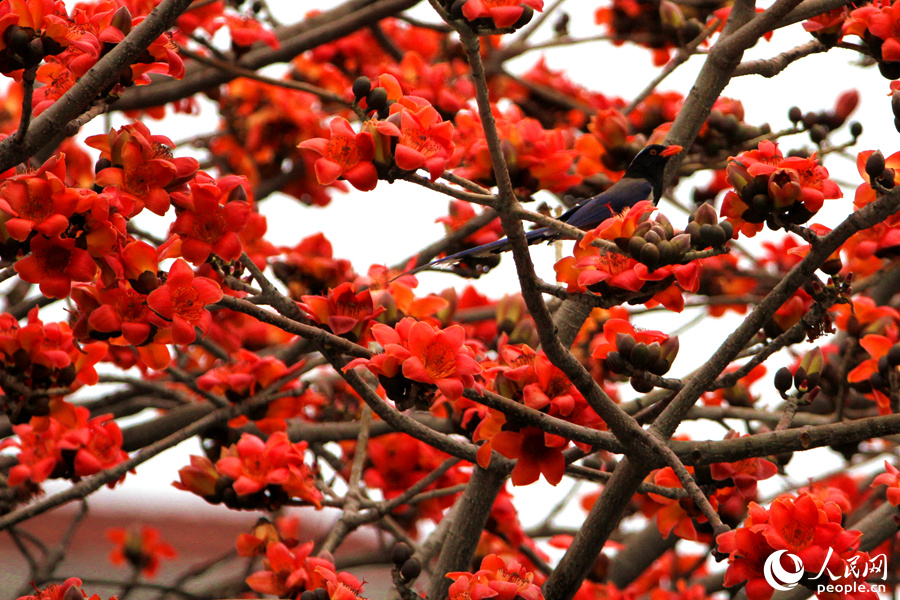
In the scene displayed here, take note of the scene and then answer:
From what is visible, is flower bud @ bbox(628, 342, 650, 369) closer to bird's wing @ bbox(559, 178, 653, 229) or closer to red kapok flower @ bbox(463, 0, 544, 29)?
red kapok flower @ bbox(463, 0, 544, 29)

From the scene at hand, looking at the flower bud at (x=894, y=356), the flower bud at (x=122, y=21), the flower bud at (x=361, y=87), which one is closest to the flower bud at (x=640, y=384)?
the flower bud at (x=894, y=356)

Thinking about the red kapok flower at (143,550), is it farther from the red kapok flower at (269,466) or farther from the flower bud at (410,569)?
the flower bud at (410,569)

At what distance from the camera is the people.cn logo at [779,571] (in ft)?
4.92

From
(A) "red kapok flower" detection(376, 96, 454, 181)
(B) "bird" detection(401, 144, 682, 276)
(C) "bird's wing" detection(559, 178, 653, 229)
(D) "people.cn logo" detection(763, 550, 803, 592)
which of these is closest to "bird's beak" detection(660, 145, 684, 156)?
(B) "bird" detection(401, 144, 682, 276)

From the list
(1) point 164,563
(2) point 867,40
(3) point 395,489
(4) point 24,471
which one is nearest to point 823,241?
(2) point 867,40

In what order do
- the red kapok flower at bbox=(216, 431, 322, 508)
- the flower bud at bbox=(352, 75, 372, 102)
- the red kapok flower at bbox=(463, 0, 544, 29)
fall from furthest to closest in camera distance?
1. the red kapok flower at bbox=(216, 431, 322, 508)
2. the flower bud at bbox=(352, 75, 372, 102)
3. the red kapok flower at bbox=(463, 0, 544, 29)

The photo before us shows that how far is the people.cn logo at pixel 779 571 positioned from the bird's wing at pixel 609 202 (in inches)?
49.8

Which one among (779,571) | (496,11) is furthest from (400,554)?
(496,11)

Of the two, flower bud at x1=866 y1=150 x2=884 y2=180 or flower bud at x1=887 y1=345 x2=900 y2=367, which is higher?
flower bud at x1=887 y1=345 x2=900 y2=367

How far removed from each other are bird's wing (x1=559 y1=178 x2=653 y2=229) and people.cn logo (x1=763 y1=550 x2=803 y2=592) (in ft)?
4.15

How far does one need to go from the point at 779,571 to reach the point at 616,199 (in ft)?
4.62

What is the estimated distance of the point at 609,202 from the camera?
107 inches

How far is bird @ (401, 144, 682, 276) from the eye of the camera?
230 centimetres

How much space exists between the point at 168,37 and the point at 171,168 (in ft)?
1.22
